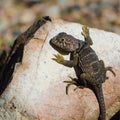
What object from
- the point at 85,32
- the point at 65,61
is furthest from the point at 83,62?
the point at 85,32

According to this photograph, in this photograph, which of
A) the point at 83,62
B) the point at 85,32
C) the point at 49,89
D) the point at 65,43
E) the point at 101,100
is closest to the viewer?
the point at 49,89

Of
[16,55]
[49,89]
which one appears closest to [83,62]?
[49,89]

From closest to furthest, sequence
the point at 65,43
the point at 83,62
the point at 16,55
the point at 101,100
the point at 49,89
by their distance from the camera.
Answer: the point at 49,89 → the point at 101,100 → the point at 83,62 → the point at 65,43 → the point at 16,55

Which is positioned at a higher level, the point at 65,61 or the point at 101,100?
the point at 65,61

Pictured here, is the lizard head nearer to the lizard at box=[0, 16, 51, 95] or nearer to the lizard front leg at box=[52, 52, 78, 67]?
the lizard front leg at box=[52, 52, 78, 67]

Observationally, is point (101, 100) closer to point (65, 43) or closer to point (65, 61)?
point (65, 61)

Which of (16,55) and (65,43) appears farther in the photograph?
(16,55)

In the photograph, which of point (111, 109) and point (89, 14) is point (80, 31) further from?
point (89, 14)

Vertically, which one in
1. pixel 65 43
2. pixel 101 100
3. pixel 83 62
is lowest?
pixel 101 100
